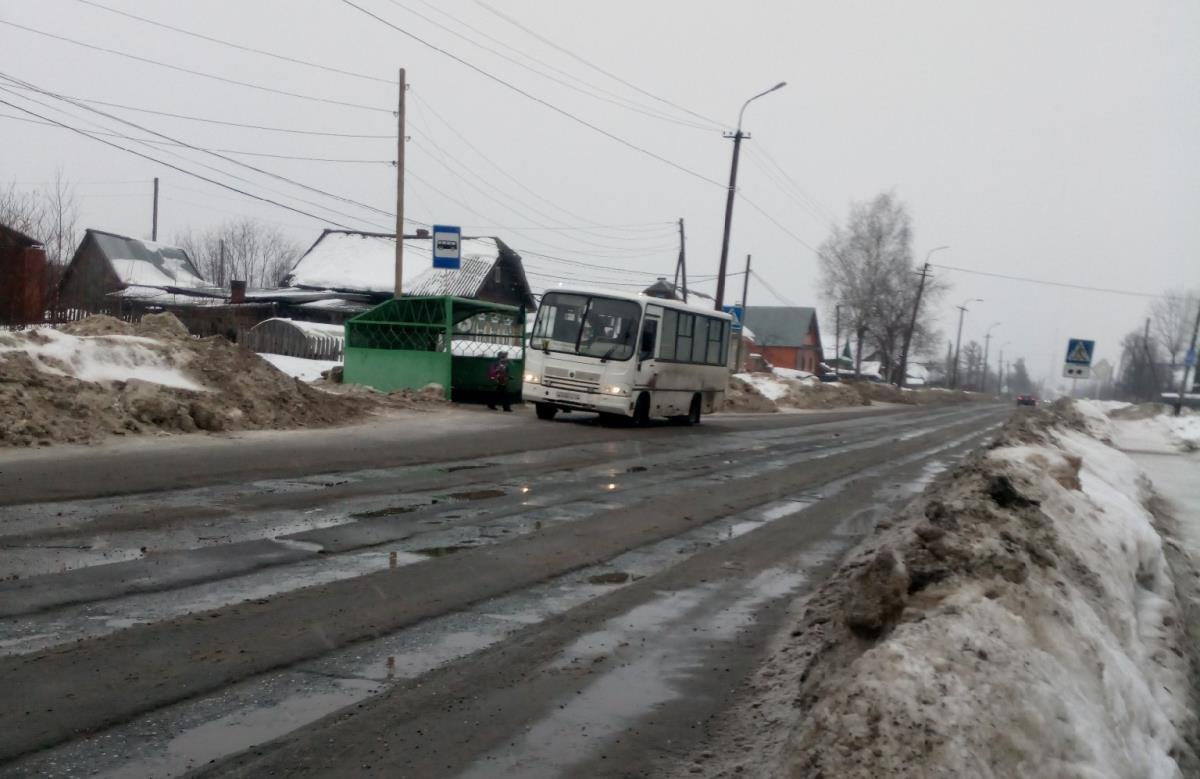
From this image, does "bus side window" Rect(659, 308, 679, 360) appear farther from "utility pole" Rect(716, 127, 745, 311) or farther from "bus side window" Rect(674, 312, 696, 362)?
"utility pole" Rect(716, 127, 745, 311)

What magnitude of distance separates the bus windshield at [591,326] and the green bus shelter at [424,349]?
138 inches

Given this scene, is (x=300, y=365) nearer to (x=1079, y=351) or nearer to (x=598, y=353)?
(x=598, y=353)

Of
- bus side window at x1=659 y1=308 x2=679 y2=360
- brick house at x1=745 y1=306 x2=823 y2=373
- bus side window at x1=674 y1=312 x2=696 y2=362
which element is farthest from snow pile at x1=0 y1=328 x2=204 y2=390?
brick house at x1=745 y1=306 x2=823 y2=373

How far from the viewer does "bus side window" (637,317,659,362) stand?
874 inches

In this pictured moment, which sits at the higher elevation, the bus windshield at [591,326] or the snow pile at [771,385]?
the bus windshield at [591,326]

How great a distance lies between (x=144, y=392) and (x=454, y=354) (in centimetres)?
1101

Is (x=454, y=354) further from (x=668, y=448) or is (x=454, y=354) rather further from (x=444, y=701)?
(x=444, y=701)

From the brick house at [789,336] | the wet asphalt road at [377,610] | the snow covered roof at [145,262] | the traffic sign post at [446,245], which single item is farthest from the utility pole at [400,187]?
the brick house at [789,336]

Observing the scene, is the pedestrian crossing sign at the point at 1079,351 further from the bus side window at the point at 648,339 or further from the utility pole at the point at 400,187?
the utility pole at the point at 400,187

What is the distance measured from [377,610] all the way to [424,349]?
64.0 feet

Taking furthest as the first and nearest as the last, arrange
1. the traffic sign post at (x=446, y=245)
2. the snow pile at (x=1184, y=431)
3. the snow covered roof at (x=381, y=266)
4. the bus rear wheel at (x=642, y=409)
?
the snow covered roof at (x=381, y=266) < the snow pile at (x=1184, y=431) < the traffic sign post at (x=446, y=245) < the bus rear wheel at (x=642, y=409)

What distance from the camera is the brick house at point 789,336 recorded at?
10562 cm

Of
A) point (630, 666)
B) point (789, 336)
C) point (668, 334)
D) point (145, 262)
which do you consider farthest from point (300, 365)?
point (789, 336)

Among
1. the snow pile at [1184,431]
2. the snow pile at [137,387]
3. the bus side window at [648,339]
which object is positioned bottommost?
the snow pile at [1184,431]
